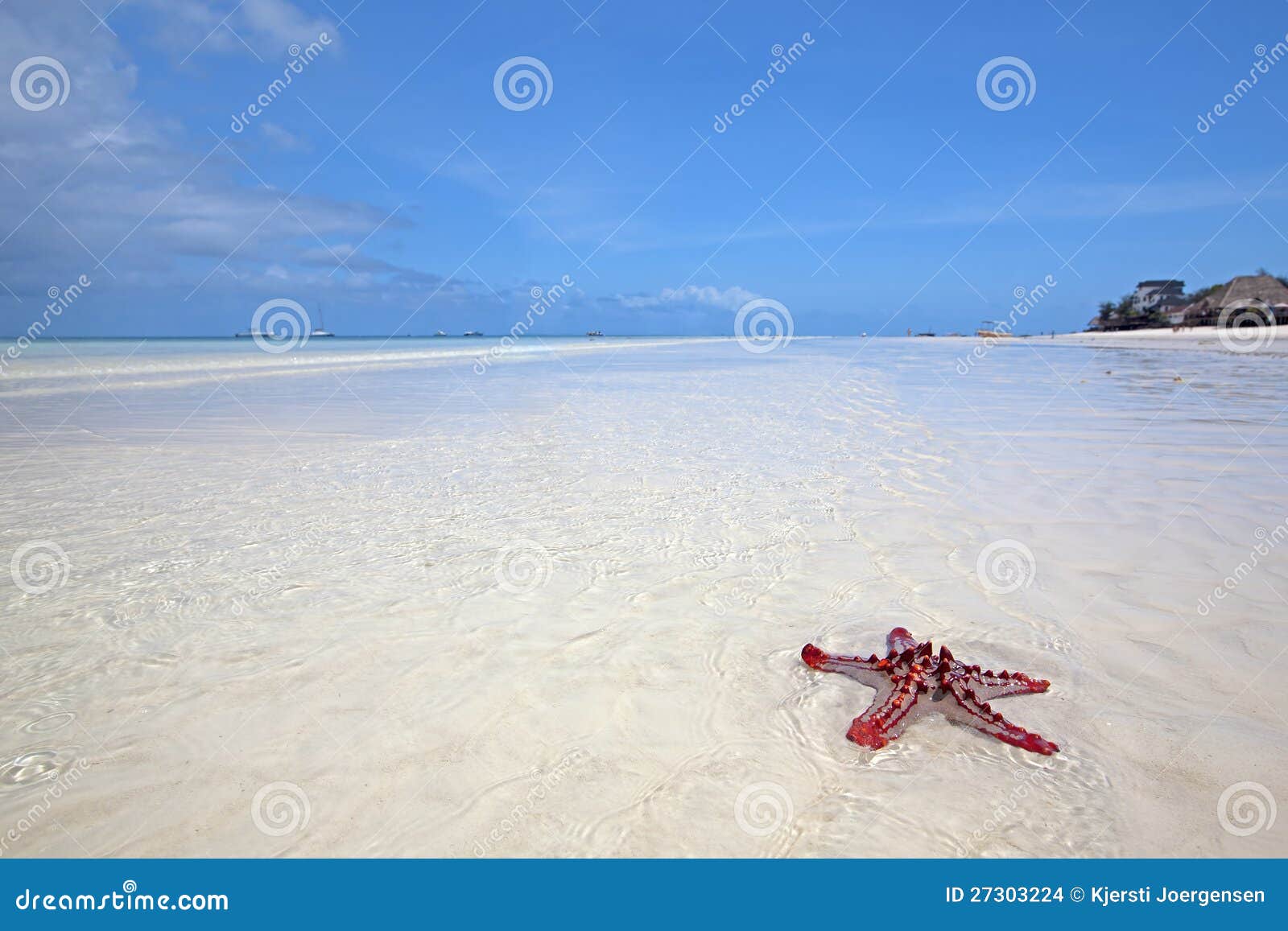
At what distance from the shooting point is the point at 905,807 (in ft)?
9.07

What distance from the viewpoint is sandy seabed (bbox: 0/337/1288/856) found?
2729mm

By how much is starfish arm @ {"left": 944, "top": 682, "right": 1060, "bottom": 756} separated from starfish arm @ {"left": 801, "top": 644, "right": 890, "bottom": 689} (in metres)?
0.33

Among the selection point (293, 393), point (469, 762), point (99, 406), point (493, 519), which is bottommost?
point (469, 762)

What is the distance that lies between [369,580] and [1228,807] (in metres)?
5.06

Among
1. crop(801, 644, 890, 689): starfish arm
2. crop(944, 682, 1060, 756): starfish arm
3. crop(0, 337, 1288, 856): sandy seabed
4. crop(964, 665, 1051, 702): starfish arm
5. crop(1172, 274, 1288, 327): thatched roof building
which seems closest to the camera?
crop(0, 337, 1288, 856): sandy seabed

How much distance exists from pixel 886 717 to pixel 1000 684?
780mm

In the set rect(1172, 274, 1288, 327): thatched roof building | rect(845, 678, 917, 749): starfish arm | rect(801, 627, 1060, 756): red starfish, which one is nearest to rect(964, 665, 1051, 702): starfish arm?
rect(801, 627, 1060, 756): red starfish

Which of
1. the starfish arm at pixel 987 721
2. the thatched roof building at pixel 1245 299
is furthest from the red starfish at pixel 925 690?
the thatched roof building at pixel 1245 299

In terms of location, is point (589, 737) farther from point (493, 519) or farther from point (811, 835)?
point (493, 519)

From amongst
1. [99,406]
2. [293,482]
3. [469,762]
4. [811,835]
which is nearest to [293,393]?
[99,406]

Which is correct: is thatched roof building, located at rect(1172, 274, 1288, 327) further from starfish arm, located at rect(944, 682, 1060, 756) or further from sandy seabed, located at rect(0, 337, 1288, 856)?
starfish arm, located at rect(944, 682, 1060, 756)

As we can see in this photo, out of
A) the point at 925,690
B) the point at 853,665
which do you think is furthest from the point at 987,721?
the point at 853,665

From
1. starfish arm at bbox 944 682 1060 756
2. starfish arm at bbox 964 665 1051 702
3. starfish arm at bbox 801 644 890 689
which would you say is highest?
starfish arm at bbox 801 644 890 689

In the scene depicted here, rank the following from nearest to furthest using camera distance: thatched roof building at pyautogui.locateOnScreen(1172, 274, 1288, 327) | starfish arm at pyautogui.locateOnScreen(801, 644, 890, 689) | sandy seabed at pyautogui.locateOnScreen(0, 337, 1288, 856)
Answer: sandy seabed at pyautogui.locateOnScreen(0, 337, 1288, 856) → starfish arm at pyautogui.locateOnScreen(801, 644, 890, 689) → thatched roof building at pyautogui.locateOnScreen(1172, 274, 1288, 327)
